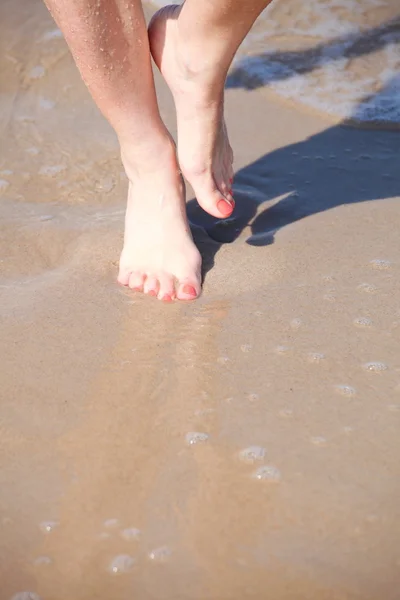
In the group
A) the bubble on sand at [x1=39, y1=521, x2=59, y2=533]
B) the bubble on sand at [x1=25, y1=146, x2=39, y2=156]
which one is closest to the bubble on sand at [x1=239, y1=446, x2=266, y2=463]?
the bubble on sand at [x1=39, y1=521, x2=59, y2=533]

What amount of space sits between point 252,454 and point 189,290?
0.58 metres

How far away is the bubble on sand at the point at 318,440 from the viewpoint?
1251 millimetres

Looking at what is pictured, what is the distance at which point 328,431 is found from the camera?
1.27m

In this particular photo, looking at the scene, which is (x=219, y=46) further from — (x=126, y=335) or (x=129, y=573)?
(x=129, y=573)

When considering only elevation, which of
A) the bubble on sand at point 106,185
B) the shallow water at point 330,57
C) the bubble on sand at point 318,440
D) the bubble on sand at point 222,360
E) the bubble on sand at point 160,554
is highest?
the bubble on sand at point 160,554

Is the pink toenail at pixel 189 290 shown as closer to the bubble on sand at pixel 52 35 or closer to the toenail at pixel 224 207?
the toenail at pixel 224 207

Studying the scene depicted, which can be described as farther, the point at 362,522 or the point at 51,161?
the point at 51,161

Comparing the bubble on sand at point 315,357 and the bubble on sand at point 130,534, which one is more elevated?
the bubble on sand at point 130,534

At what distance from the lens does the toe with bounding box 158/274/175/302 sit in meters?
1.75

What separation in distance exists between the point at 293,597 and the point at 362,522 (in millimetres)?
160

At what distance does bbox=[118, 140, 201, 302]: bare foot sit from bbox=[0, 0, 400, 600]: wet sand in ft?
0.20

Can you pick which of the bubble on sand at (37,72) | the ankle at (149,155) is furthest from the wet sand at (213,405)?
the bubble on sand at (37,72)

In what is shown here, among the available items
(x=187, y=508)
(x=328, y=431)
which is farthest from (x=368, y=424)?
(x=187, y=508)

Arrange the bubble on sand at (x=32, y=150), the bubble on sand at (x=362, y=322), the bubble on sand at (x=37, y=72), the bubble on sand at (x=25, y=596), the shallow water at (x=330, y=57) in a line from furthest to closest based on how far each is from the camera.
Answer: the bubble on sand at (x=37, y=72)
the shallow water at (x=330, y=57)
the bubble on sand at (x=32, y=150)
the bubble on sand at (x=362, y=322)
the bubble on sand at (x=25, y=596)
